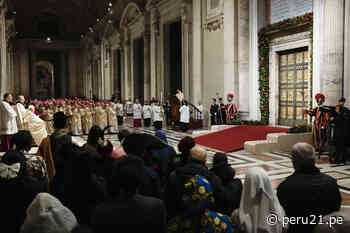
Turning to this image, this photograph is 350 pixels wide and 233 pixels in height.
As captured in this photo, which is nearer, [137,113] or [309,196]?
[309,196]

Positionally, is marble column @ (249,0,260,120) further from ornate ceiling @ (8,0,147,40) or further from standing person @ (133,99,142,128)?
ornate ceiling @ (8,0,147,40)

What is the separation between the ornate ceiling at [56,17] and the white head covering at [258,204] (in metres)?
33.0

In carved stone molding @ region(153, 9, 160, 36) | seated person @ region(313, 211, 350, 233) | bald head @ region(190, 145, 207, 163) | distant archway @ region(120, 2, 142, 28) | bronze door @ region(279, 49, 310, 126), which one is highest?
distant archway @ region(120, 2, 142, 28)

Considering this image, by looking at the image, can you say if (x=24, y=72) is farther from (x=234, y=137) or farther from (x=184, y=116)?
(x=234, y=137)

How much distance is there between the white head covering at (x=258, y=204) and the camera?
2.79 m

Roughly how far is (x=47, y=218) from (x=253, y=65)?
1319 cm

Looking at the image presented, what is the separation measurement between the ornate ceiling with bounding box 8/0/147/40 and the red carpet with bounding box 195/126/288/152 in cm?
2535

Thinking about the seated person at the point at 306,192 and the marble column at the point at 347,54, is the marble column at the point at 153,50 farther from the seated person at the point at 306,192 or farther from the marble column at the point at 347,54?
the seated person at the point at 306,192

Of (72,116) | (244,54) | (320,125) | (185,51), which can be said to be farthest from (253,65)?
(72,116)

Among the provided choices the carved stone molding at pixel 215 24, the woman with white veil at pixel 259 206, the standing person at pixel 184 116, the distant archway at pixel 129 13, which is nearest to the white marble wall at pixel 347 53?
the carved stone molding at pixel 215 24

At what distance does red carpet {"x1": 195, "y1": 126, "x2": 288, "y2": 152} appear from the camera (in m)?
10.4

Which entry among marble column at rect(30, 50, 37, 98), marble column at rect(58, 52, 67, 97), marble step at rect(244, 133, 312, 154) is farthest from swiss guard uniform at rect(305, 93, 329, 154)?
marble column at rect(58, 52, 67, 97)

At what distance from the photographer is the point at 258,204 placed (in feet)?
9.46

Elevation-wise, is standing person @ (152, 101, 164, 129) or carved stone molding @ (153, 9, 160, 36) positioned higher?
carved stone molding @ (153, 9, 160, 36)
